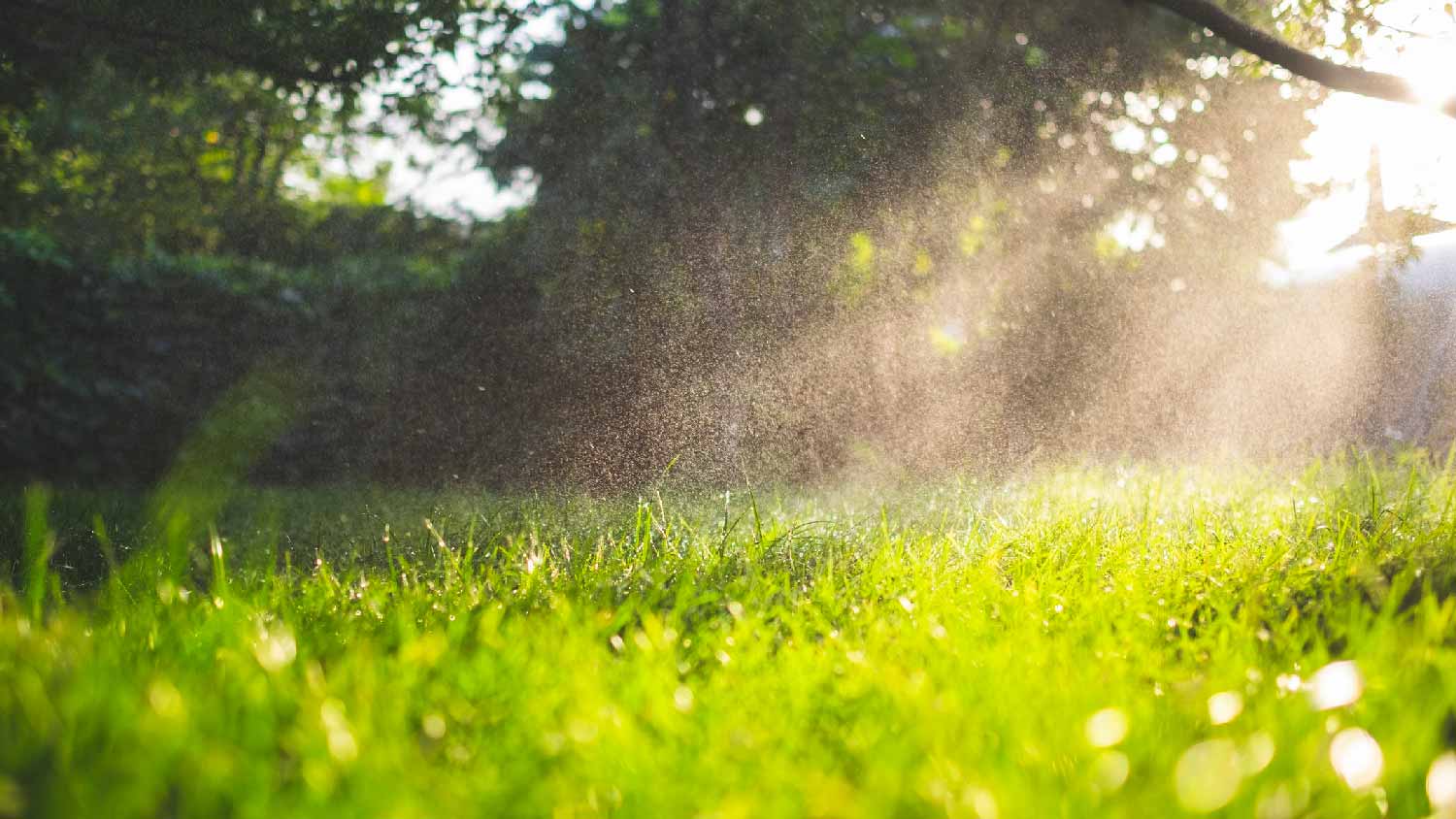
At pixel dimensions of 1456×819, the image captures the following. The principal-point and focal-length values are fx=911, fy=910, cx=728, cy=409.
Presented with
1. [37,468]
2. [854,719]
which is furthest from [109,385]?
[854,719]

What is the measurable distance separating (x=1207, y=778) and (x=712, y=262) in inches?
221

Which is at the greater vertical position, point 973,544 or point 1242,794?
point 1242,794

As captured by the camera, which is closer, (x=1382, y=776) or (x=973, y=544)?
(x=1382, y=776)

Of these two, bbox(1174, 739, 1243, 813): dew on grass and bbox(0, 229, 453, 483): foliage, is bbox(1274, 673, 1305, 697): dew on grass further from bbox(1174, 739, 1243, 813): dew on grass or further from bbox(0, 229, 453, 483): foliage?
bbox(0, 229, 453, 483): foliage

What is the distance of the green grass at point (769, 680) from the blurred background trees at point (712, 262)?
11.7 ft

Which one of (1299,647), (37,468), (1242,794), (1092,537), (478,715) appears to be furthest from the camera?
(37,468)

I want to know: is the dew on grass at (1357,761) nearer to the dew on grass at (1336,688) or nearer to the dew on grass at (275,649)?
the dew on grass at (1336,688)

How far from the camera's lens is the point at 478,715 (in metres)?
1.38

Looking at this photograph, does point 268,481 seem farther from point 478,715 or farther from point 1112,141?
point 1112,141

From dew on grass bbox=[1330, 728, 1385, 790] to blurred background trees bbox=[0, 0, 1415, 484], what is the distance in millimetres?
5210

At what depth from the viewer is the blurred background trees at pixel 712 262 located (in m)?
6.16

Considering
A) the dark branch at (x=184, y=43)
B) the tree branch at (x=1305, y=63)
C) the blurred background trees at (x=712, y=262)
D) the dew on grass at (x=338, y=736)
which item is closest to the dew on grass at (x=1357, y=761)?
the dew on grass at (x=338, y=736)

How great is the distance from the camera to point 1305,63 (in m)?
3.50

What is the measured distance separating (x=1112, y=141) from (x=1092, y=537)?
17.6 ft
